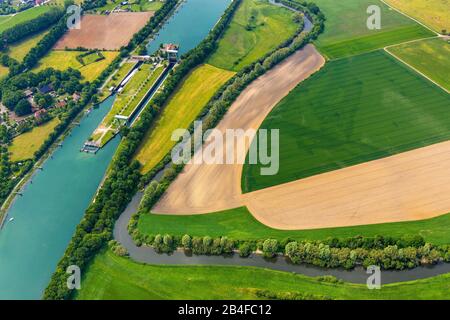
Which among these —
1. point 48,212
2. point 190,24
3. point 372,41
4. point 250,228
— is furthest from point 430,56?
point 48,212

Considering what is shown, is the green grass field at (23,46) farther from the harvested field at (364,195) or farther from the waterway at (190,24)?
the harvested field at (364,195)

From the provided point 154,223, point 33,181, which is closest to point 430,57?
point 154,223

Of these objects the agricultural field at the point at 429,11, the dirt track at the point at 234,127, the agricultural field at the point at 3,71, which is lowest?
the dirt track at the point at 234,127

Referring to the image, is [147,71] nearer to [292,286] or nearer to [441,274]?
[292,286]

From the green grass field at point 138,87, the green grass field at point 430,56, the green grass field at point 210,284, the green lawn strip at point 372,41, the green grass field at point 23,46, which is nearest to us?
the green grass field at point 210,284

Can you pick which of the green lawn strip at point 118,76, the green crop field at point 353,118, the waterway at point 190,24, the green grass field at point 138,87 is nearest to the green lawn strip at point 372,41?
the green crop field at point 353,118

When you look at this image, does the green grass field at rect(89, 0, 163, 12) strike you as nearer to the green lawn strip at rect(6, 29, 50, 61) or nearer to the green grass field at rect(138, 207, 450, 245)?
the green lawn strip at rect(6, 29, 50, 61)
